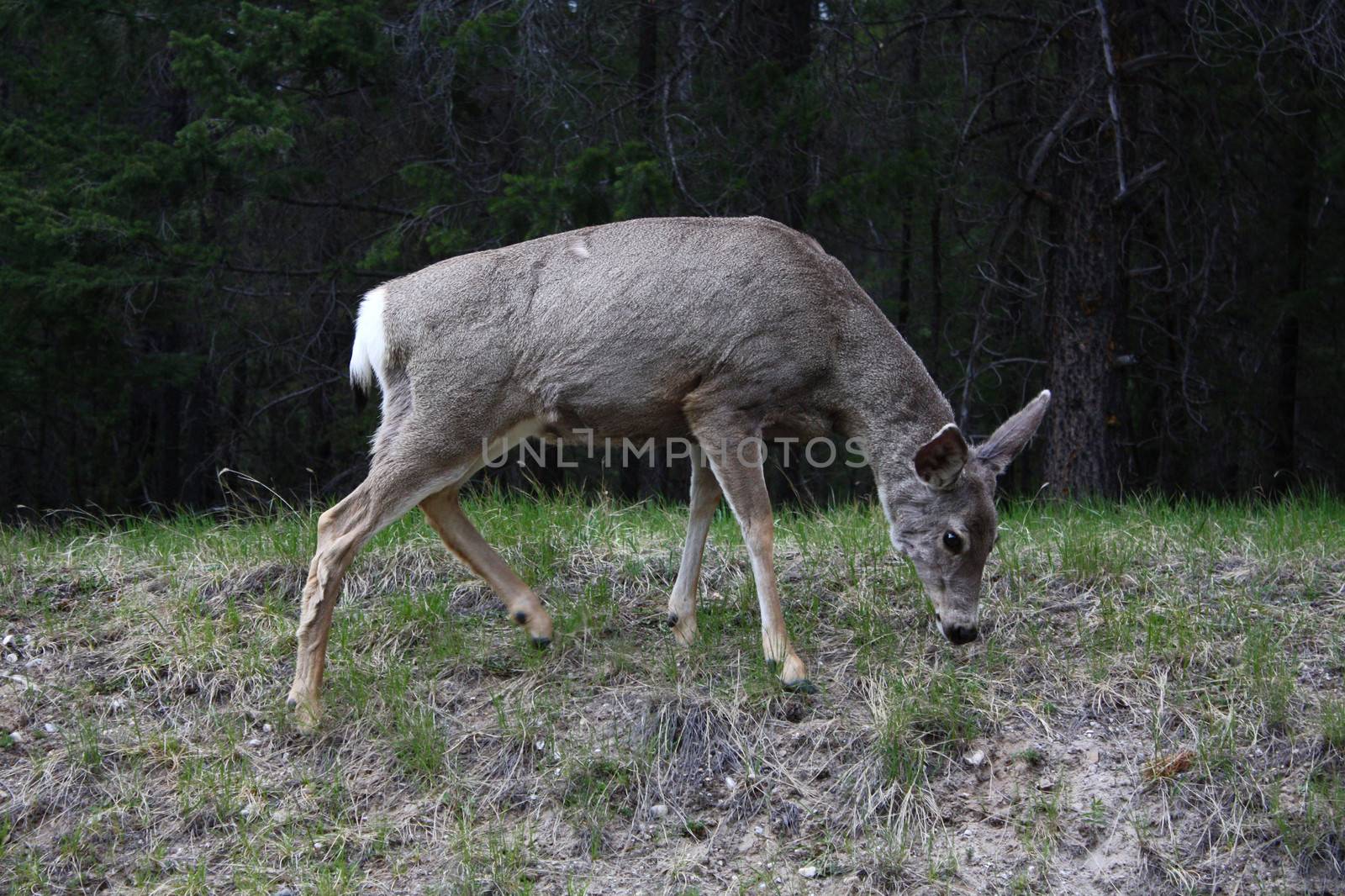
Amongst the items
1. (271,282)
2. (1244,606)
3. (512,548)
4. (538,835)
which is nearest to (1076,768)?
(1244,606)

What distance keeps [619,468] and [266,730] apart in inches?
426

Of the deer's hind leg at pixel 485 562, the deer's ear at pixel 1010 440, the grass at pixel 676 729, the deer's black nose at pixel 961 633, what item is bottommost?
the grass at pixel 676 729

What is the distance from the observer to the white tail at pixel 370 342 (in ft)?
18.5

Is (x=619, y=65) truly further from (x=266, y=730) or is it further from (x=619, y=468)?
(x=266, y=730)

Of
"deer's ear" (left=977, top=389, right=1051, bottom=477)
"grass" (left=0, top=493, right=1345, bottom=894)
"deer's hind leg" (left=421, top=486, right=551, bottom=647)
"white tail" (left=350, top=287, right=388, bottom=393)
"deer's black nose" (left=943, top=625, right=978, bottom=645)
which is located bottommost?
"grass" (left=0, top=493, right=1345, bottom=894)

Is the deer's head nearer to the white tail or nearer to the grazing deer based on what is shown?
the grazing deer

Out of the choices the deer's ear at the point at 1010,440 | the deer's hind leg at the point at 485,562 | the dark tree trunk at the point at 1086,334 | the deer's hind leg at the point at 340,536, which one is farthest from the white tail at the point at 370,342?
the dark tree trunk at the point at 1086,334

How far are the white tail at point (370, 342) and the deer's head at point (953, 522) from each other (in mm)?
2258

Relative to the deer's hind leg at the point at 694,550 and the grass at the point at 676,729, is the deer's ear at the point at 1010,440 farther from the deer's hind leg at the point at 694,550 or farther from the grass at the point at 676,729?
the deer's hind leg at the point at 694,550

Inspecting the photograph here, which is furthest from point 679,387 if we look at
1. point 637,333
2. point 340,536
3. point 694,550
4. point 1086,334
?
point 1086,334

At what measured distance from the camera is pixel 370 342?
5660 mm

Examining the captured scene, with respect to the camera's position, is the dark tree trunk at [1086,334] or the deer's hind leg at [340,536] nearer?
the deer's hind leg at [340,536]

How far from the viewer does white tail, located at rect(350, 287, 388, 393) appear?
5.65 metres

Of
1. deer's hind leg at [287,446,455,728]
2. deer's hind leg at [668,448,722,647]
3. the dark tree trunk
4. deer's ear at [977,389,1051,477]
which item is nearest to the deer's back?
deer's hind leg at [287,446,455,728]
